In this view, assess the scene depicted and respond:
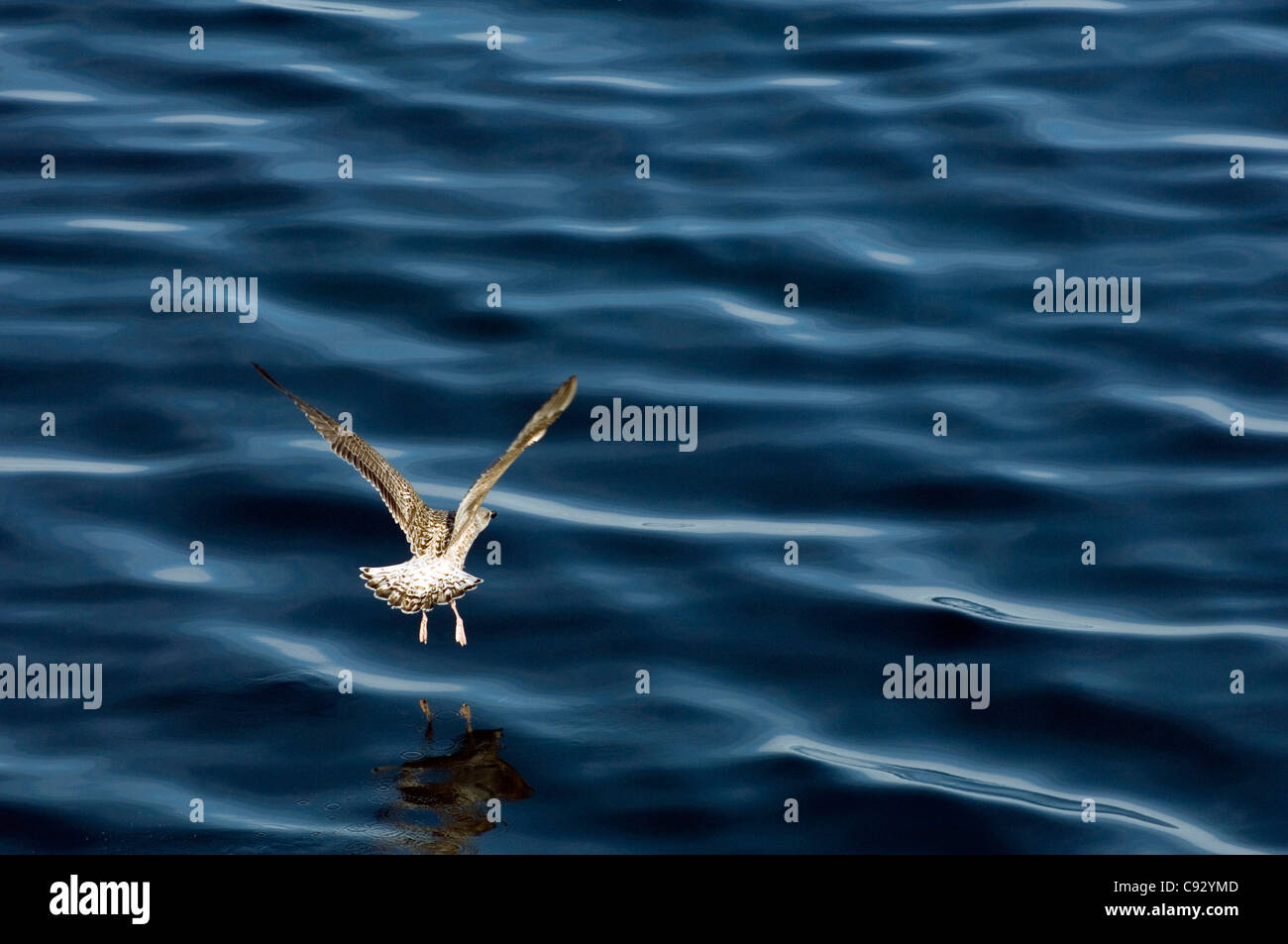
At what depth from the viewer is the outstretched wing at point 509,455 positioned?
332 inches

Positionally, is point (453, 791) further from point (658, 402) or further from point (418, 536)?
point (658, 402)

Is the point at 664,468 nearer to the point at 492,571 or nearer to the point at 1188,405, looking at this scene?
the point at 492,571

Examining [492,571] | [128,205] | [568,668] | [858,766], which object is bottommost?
[858,766]

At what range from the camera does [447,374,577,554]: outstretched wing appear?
27.6 ft

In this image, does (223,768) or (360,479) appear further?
(360,479)

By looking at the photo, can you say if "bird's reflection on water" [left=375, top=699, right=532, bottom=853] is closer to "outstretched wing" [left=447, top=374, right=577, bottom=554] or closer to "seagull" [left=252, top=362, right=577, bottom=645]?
"seagull" [left=252, top=362, right=577, bottom=645]

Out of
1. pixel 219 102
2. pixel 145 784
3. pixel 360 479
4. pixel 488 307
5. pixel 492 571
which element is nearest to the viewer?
pixel 145 784

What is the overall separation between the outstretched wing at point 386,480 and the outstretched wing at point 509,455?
15.0 inches

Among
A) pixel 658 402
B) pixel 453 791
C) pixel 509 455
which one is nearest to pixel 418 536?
pixel 453 791

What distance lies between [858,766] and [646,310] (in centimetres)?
629

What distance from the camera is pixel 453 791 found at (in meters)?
10.9

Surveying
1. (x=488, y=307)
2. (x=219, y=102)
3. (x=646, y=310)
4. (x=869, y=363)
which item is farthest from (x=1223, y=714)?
(x=219, y=102)

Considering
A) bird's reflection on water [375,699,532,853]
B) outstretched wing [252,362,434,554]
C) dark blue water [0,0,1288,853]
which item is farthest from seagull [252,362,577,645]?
dark blue water [0,0,1288,853]

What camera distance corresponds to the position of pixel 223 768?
459 inches
